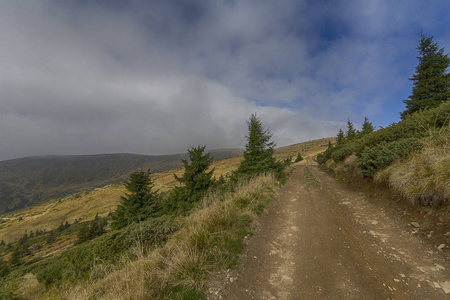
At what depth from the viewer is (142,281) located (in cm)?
272

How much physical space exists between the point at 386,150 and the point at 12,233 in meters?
140

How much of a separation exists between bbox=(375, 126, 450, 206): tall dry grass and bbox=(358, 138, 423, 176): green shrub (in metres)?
0.54

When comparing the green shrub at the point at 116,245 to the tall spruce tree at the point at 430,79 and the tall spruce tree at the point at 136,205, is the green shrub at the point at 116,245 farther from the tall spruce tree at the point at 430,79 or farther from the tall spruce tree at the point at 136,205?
the tall spruce tree at the point at 430,79

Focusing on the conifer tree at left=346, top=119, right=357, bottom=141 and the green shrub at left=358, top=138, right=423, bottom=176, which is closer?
the green shrub at left=358, top=138, right=423, bottom=176

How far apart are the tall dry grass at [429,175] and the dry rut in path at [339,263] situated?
3.37 ft

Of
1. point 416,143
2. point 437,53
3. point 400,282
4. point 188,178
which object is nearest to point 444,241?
point 400,282

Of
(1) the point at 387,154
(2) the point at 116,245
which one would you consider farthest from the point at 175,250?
(1) the point at 387,154

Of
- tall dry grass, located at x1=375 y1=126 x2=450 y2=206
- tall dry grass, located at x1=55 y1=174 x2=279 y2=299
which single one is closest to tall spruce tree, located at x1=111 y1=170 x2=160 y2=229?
tall dry grass, located at x1=55 y1=174 x2=279 y2=299

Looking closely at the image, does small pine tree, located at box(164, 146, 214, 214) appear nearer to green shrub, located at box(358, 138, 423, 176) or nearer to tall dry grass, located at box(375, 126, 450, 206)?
green shrub, located at box(358, 138, 423, 176)

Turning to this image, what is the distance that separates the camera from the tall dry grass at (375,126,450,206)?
412 cm

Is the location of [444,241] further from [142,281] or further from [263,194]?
[142,281]

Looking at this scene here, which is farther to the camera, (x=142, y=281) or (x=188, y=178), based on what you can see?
(x=188, y=178)

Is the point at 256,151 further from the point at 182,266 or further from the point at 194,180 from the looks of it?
the point at 182,266

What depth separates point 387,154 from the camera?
23.9ft
